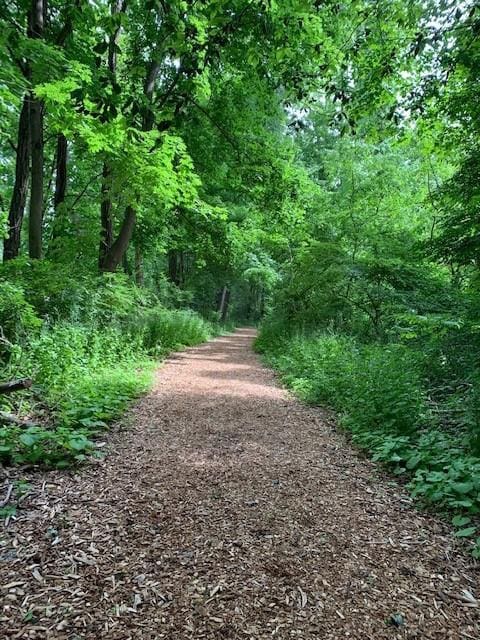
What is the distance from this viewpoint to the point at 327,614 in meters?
1.95

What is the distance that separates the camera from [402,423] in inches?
171

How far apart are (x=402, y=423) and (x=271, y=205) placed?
7792 millimetres

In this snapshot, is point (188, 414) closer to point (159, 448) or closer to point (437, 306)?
point (159, 448)

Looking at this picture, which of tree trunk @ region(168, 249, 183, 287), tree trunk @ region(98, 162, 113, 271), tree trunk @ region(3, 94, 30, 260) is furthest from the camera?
tree trunk @ region(168, 249, 183, 287)

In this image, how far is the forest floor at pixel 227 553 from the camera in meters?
1.89

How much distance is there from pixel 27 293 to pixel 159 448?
4.23 meters

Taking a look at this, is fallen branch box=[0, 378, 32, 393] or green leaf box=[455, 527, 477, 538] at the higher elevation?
fallen branch box=[0, 378, 32, 393]

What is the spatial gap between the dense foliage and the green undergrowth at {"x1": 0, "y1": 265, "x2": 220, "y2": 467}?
0.11 feet

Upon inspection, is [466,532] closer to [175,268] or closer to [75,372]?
[75,372]

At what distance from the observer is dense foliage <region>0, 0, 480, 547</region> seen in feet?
10.2

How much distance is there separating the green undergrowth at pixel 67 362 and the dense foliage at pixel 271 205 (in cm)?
3

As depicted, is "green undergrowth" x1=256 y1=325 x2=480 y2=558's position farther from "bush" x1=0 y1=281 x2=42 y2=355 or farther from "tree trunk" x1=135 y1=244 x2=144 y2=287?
"tree trunk" x1=135 y1=244 x2=144 y2=287

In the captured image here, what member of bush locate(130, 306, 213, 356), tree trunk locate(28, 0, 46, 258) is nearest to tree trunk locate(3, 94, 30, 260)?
tree trunk locate(28, 0, 46, 258)

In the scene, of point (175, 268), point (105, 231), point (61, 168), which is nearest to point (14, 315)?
point (105, 231)
